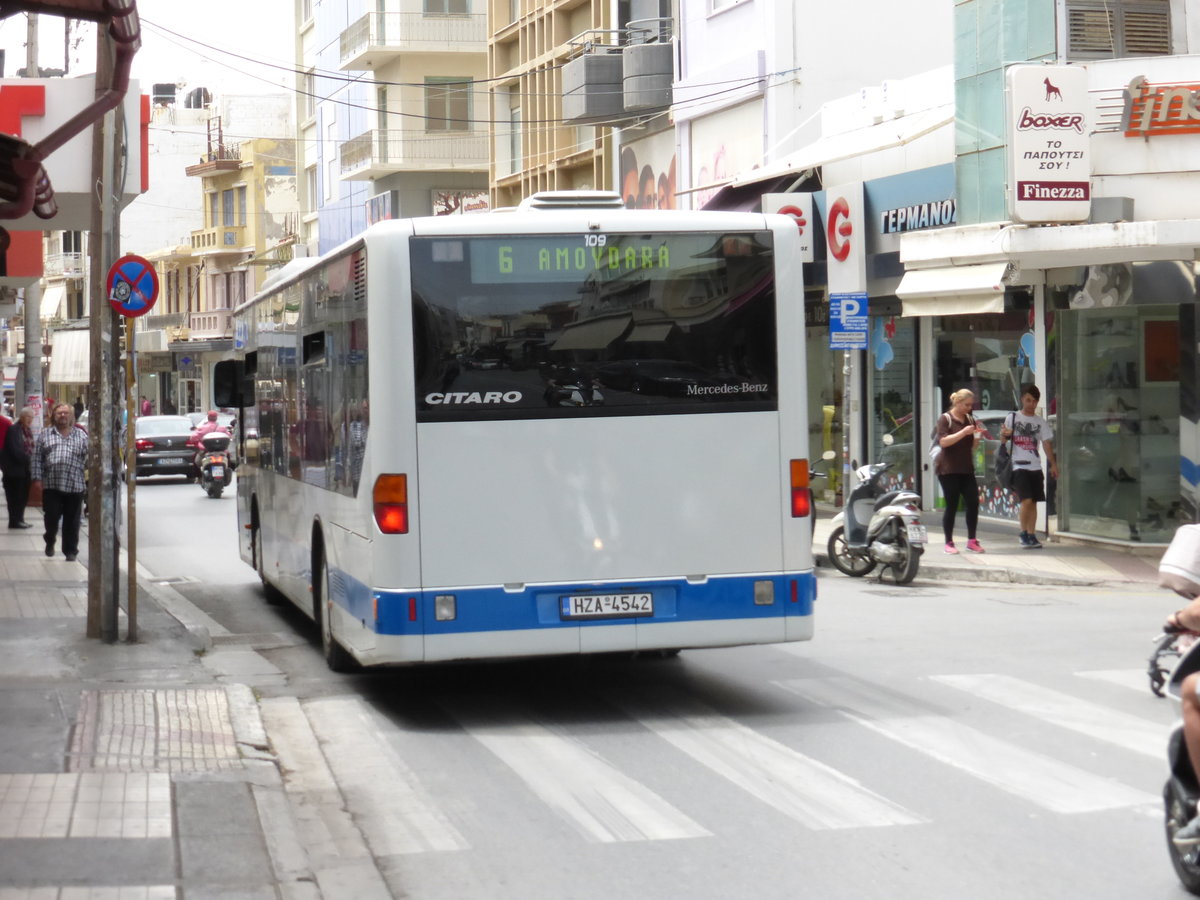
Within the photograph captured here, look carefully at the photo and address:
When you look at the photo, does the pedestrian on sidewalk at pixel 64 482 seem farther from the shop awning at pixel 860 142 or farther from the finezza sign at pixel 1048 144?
the finezza sign at pixel 1048 144

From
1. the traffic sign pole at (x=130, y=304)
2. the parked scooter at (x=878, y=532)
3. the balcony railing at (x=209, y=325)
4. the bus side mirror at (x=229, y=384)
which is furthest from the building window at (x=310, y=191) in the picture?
the traffic sign pole at (x=130, y=304)

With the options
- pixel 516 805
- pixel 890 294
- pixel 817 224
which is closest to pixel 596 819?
pixel 516 805

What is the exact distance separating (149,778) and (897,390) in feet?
60.7

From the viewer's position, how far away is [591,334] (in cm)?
991

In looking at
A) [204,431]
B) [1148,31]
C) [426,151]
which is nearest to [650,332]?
[1148,31]

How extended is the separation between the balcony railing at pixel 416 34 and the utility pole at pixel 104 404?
1612 inches

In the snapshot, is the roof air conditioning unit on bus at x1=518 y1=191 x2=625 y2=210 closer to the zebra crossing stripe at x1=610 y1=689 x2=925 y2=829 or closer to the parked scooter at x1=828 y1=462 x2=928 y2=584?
the zebra crossing stripe at x1=610 y1=689 x2=925 y2=829

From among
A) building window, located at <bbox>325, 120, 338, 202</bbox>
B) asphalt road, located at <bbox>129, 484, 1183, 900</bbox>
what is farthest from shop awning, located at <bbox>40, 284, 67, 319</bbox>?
asphalt road, located at <bbox>129, 484, 1183, 900</bbox>

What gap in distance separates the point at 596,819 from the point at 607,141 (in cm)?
3134

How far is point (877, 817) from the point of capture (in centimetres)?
752

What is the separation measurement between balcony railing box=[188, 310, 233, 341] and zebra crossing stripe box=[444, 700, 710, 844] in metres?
70.4

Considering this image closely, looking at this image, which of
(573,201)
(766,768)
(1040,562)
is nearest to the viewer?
(766,768)

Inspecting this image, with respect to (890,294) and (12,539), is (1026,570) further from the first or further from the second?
(12,539)

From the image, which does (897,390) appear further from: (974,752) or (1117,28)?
(974,752)
